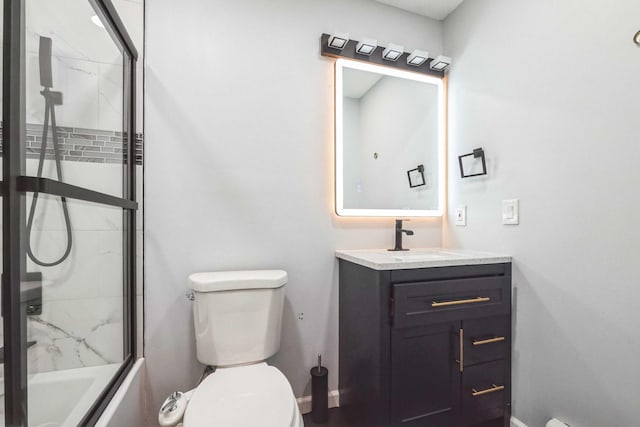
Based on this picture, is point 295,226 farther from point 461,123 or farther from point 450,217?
point 461,123

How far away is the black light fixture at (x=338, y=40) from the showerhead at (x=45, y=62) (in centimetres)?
119

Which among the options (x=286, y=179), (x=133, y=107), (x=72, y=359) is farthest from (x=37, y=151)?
(x=286, y=179)

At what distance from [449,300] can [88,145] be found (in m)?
1.66

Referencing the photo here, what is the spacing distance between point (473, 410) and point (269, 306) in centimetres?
104

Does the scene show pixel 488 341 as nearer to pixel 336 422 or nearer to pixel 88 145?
pixel 336 422

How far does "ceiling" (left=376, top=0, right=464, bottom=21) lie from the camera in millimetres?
1711

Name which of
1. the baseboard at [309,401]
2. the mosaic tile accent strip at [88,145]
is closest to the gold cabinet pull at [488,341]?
the baseboard at [309,401]

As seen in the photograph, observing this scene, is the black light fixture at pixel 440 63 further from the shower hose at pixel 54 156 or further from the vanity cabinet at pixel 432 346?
the shower hose at pixel 54 156

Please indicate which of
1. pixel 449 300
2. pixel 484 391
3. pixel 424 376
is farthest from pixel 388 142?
pixel 484 391

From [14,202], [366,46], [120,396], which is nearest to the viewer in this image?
[14,202]

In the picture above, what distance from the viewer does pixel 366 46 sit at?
5.24ft

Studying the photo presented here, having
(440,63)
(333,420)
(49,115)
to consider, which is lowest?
(333,420)

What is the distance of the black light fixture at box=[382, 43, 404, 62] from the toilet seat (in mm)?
1761

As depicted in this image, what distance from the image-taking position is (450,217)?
181cm
